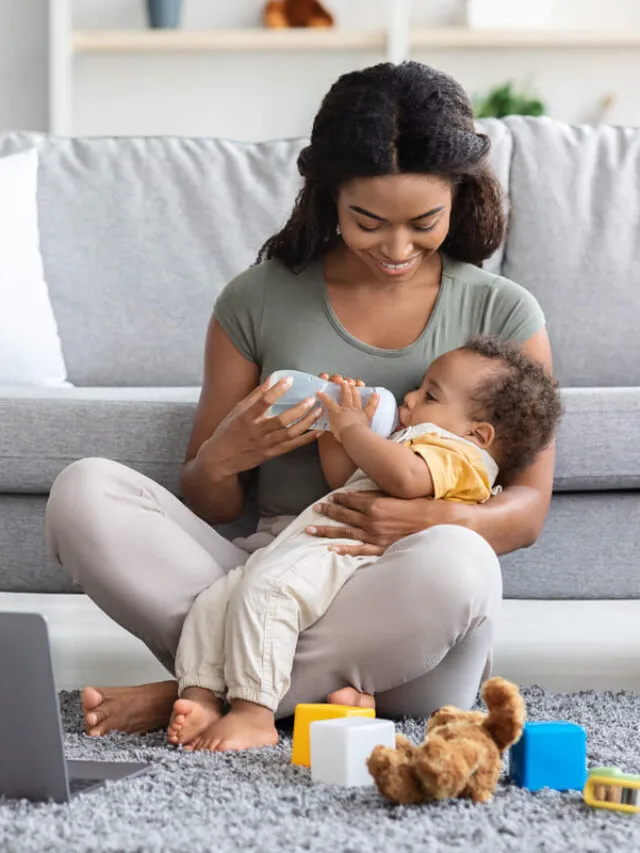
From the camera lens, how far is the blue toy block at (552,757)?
1.03 metres

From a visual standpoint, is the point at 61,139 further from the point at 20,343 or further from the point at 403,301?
the point at 403,301

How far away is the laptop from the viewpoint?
0.91 meters

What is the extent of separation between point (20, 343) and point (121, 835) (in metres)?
1.39

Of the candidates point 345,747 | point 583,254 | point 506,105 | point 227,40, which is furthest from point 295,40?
point 345,747

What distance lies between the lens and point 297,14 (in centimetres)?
379

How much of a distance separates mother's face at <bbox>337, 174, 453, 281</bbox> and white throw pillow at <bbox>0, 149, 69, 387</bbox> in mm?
885

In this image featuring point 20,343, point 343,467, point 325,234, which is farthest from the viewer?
point 20,343

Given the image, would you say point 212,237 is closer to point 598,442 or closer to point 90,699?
point 598,442

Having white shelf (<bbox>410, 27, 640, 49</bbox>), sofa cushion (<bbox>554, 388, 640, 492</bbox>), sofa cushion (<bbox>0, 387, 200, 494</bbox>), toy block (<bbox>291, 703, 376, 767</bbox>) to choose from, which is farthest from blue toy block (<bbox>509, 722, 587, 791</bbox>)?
white shelf (<bbox>410, 27, 640, 49</bbox>)

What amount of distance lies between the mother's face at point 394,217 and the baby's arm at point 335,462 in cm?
21

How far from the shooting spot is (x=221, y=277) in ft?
7.52

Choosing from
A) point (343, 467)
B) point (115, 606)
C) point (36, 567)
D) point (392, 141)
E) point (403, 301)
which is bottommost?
point (36, 567)

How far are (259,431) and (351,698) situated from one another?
32cm

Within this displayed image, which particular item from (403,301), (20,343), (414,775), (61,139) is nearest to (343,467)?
(403,301)
